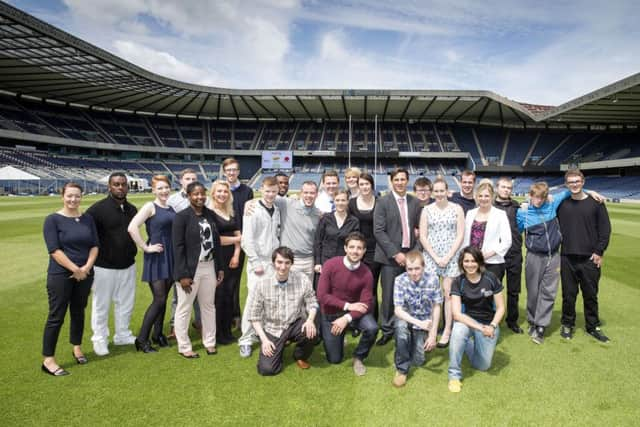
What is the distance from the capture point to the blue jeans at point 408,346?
3523 millimetres

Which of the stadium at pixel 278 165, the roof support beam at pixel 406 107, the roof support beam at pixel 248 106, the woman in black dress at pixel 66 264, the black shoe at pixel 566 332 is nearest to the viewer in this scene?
the stadium at pixel 278 165

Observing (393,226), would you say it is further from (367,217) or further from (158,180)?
(158,180)

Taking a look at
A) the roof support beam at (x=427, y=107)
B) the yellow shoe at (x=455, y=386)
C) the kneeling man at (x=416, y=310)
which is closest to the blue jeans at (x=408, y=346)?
the kneeling man at (x=416, y=310)

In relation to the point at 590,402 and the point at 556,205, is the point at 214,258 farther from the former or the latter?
the point at 556,205

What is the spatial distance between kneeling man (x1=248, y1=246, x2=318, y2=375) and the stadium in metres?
0.31

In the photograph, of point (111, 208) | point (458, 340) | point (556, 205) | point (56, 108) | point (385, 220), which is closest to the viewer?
point (458, 340)

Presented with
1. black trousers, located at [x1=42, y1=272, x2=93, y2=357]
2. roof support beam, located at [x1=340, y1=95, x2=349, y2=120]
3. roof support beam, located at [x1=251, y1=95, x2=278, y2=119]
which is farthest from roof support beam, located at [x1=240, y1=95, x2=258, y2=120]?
black trousers, located at [x1=42, y1=272, x2=93, y2=357]

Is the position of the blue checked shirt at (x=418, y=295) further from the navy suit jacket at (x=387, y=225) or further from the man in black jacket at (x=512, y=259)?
the man in black jacket at (x=512, y=259)

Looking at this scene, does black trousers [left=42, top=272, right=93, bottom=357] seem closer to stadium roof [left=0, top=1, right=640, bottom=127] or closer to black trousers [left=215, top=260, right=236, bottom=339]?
black trousers [left=215, top=260, right=236, bottom=339]

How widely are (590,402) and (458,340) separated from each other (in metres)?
1.17

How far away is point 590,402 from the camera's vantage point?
10.3ft

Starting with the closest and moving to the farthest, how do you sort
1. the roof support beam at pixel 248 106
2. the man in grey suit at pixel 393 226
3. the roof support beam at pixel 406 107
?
the man in grey suit at pixel 393 226, the roof support beam at pixel 406 107, the roof support beam at pixel 248 106

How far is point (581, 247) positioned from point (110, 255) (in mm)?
5663

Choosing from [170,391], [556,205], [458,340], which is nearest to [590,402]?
[458,340]
